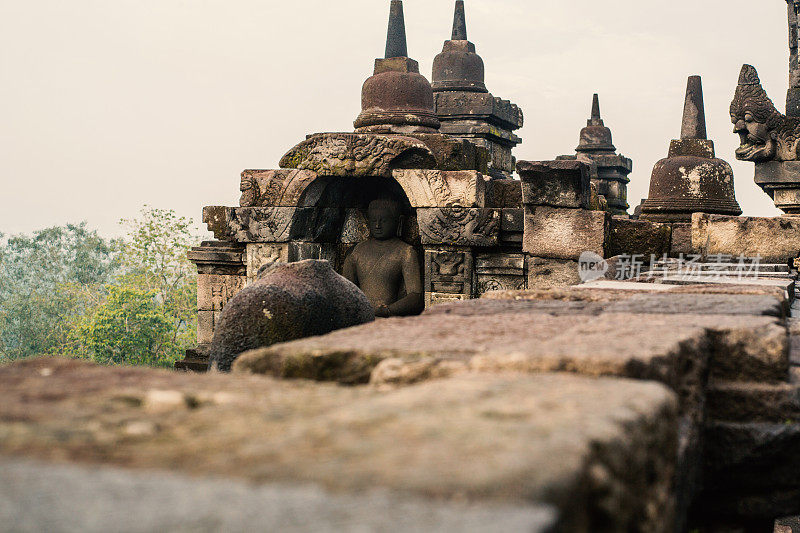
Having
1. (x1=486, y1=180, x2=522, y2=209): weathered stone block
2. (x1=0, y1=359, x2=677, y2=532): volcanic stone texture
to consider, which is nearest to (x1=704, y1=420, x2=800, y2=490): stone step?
(x1=0, y1=359, x2=677, y2=532): volcanic stone texture

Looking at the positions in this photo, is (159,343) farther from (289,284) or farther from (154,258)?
(289,284)

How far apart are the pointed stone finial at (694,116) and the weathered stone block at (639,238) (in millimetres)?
2829

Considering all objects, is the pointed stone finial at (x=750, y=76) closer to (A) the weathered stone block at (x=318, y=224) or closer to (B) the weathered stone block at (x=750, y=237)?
(B) the weathered stone block at (x=750, y=237)

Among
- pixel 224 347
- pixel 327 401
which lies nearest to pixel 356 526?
pixel 327 401

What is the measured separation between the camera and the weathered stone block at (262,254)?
7.52m

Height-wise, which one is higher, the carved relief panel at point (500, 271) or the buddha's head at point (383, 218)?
the buddha's head at point (383, 218)

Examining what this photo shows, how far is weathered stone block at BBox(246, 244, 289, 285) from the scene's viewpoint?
752cm

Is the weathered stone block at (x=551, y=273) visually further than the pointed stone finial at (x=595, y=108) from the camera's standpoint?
No

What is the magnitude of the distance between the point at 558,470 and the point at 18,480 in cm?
60

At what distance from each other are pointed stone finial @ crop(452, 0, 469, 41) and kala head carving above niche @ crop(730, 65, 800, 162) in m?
5.98

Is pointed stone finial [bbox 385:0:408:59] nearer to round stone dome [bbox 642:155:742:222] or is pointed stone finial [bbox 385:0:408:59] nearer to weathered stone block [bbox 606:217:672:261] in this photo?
round stone dome [bbox 642:155:742:222]

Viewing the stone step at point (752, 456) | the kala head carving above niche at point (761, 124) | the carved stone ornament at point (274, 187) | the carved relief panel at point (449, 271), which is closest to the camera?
the stone step at point (752, 456)

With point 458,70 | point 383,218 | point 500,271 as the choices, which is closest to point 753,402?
point 500,271

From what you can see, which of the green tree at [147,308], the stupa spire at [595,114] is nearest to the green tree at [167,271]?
the green tree at [147,308]
